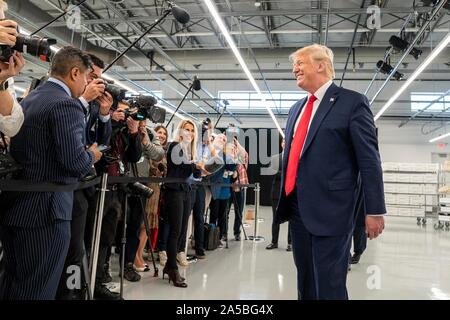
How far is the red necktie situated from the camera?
1.60 meters

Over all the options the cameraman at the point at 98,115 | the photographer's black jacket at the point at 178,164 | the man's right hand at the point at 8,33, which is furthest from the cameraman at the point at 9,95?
the photographer's black jacket at the point at 178,164

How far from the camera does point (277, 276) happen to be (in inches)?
128

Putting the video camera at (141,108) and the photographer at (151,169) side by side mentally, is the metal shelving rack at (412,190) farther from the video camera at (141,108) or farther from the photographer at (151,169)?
the video camera at (141,108)

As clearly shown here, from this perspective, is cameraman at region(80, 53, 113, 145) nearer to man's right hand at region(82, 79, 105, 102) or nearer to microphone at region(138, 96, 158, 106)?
man's right hand at region(82, 79, 105, 102)

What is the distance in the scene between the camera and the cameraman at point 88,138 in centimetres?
172

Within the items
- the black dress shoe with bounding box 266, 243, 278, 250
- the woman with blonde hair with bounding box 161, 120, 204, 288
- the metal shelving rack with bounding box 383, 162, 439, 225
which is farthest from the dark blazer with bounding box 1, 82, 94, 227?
the metal shelving rack with bounding box 383, 162, 439, 225

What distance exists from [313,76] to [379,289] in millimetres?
2190

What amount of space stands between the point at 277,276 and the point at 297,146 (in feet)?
6.50

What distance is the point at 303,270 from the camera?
1.60 metres

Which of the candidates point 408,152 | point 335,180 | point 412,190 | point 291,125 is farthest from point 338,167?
point 408,152

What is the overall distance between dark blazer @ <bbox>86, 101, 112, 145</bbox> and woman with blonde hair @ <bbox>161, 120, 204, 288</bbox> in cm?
85

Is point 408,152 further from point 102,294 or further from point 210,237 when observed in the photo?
point 102,294

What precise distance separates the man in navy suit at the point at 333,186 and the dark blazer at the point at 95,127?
3.65ft
